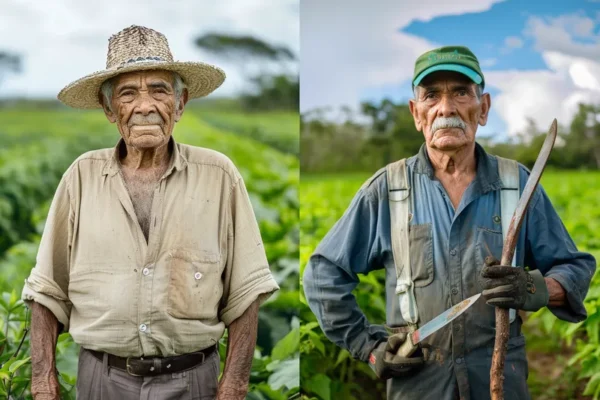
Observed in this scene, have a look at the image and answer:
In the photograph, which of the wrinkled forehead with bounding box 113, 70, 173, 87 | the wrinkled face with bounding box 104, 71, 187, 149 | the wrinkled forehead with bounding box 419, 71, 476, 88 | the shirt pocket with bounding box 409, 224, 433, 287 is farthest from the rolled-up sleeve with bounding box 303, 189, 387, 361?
the wrinkled forehead with bounding box 113, 70, 173, 87

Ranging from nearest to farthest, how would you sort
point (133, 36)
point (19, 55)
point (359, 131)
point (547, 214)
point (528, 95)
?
point (133, 36) → point (547, 214) → point (528, 95) → point (359, 131) → point (19, 55)

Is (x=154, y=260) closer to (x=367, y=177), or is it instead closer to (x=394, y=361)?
(x=394, y=361)

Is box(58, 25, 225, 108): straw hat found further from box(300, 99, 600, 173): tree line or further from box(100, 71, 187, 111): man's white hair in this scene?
box(300, 99, 600, 173): tree line

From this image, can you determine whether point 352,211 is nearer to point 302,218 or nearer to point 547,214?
point 547,214

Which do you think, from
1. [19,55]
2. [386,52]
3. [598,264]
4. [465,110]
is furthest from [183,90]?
[19,55]

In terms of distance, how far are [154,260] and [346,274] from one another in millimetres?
791

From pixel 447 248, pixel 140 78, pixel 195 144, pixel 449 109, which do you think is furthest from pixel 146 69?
pixel 195 144

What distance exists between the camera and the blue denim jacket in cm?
319

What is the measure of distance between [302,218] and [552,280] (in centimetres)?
162

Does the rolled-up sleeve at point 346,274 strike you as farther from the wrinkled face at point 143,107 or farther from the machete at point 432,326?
the wrinkled face at point 143,107

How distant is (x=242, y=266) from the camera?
10.3ft

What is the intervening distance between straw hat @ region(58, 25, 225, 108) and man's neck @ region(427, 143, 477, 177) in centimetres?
85

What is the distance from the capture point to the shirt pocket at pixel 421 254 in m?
3.22

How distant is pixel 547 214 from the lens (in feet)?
10.7
